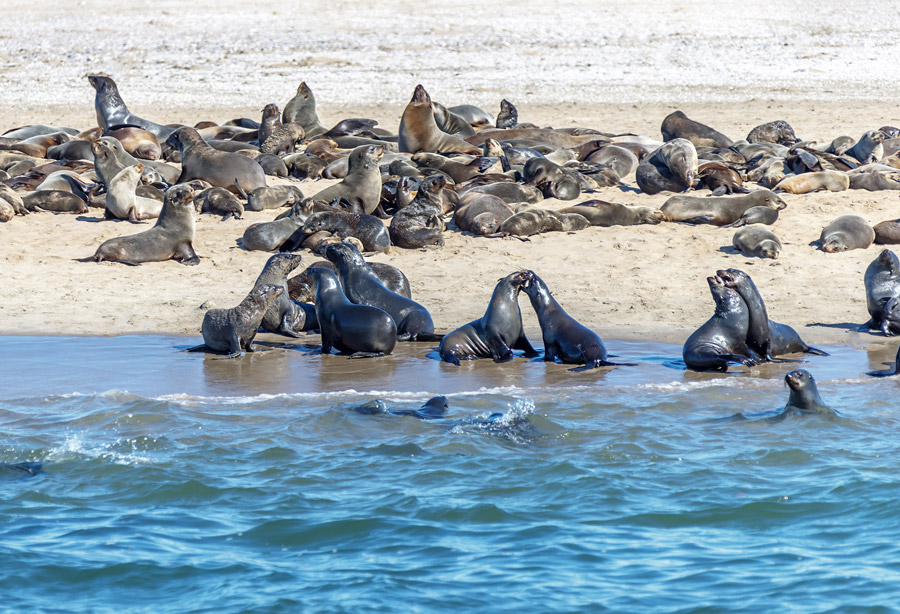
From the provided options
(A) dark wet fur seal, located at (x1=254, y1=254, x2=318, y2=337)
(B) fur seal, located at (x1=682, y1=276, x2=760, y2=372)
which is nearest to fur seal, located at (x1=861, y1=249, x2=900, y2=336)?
(B) fur seal, located at (x1=682, y1=276, x2=760, y2=372)

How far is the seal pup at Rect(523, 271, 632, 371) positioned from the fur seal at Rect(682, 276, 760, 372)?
0.55 metres

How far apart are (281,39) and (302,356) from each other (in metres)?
20.3

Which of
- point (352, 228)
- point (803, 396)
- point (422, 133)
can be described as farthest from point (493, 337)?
point (422, 133)

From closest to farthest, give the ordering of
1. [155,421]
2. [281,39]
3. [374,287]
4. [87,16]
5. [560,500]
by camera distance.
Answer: [560,500] → [155,421] → [374,287] → [281,39] → [87,16]

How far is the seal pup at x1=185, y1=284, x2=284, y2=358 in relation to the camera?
7.76m

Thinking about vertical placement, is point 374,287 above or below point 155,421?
above

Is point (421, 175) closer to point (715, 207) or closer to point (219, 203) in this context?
point (219, 203)

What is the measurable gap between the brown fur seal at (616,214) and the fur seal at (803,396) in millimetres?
5055

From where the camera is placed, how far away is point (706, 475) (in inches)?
216

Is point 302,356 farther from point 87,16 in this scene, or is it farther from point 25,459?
point 87,16

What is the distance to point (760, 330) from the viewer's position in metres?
7.55

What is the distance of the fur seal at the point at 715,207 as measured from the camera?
11.1 meters

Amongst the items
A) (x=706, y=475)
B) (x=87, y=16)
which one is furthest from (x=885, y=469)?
(x=87, y=16)

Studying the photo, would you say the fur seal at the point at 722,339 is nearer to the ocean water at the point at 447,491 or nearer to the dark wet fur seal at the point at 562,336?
the ocean water at the point at 447,491
